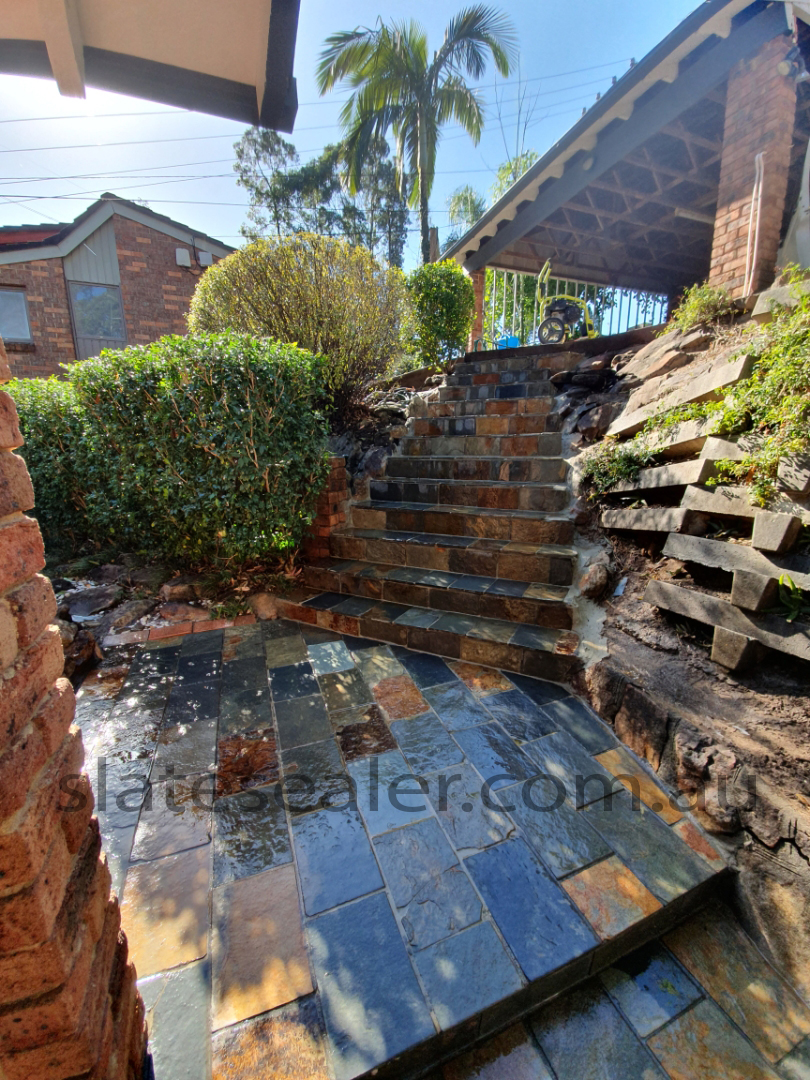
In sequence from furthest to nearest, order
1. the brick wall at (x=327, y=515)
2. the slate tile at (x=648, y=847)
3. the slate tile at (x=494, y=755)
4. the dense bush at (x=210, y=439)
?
the brick wall at (x=327, y=515) → the dense bush at (x=210, y=439) → the slate tile at (x=494, y=755) → the slate tile at (x=648, y=847)

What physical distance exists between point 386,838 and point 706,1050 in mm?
902

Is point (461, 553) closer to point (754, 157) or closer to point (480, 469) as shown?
point (480, 469)

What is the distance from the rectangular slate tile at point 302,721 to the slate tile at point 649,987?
1218 millimetres

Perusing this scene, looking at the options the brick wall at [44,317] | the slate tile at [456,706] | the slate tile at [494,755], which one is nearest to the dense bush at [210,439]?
the slate tile at [456,706]

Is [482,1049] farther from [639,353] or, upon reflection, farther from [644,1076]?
[639,353]

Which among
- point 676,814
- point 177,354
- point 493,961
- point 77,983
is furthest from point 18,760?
point 177,354

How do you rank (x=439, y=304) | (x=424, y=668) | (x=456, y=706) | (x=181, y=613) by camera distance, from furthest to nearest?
(x=439, y=304)
(x=181, y=613)
(x=424, y=668)
(x=456, y=706)

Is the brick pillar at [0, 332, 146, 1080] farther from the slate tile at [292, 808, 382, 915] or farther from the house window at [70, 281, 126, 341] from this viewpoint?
the house window at [70, 281, 126, 341]

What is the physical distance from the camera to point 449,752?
1841 millimetres

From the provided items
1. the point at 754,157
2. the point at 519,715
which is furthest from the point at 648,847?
the point at 754,157

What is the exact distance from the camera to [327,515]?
3.60 m

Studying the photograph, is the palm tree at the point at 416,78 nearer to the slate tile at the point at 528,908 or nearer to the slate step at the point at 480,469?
the slate step at the point at 480,469

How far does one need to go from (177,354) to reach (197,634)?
179cm

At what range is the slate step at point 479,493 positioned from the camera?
3230mm
